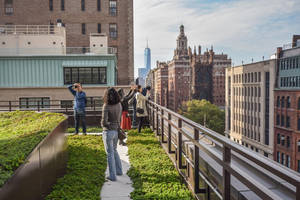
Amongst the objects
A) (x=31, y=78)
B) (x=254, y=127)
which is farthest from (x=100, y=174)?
(x=254, y=127)

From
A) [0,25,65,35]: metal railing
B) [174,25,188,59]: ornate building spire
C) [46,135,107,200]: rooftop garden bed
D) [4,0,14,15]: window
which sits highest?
[174,25,188,59]: ornate building spire

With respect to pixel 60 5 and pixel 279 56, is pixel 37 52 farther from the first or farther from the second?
pixel 279 56

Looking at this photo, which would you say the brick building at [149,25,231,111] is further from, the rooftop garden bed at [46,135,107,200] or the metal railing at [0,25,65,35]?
the rooftop garden bed at [46,135,107,200]

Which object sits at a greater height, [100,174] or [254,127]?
[100,174]

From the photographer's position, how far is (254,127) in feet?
249

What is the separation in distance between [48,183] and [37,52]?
84.2 feet

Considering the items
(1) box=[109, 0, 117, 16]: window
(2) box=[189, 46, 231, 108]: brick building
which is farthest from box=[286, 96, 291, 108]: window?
(2) box=[189, 46, 231, 108]: brick building

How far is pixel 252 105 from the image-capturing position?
78.9 m

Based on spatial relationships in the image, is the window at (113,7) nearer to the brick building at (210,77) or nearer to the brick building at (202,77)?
the brick building at (202,77)

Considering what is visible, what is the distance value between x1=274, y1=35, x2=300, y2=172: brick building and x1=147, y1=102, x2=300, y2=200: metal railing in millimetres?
53240

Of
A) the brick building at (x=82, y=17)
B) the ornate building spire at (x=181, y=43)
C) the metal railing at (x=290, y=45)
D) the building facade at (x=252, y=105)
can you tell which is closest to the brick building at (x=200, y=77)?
the ornate building spire at (x=181, y=43)

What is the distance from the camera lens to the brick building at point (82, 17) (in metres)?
43.2

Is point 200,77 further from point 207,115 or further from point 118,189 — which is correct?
point 118,189

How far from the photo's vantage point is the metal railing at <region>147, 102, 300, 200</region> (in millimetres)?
2365
